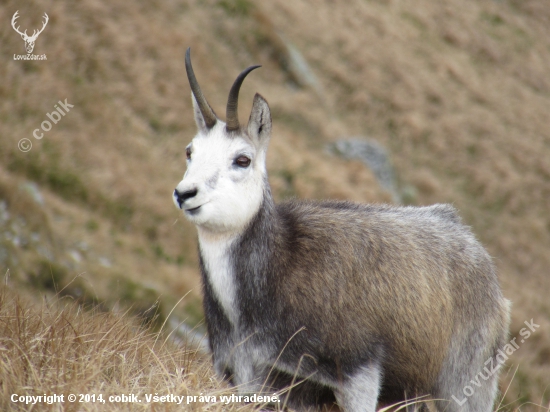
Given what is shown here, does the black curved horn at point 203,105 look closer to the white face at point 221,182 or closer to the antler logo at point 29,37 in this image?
the white face at point 221,182

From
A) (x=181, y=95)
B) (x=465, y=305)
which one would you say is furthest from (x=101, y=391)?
(x=181, y=95)

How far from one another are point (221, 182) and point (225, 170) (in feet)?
0.59

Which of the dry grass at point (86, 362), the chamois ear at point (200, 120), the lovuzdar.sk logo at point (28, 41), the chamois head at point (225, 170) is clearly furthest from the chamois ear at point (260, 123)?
the lovuzdar.sk logo at point (28, 41)

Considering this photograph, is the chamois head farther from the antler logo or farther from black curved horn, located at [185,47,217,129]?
the antler logo

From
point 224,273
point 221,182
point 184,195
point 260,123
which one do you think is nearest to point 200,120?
point 260,123

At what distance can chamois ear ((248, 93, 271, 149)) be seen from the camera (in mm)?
5902

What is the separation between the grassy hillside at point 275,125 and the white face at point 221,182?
142 inches

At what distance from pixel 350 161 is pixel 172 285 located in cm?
1093

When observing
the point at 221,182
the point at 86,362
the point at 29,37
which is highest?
the point at 29,37

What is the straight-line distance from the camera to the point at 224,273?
5.62 m

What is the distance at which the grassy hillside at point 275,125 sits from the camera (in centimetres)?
1527

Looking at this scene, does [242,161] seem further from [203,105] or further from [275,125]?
[275,125]

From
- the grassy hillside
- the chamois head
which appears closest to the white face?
the chamois head

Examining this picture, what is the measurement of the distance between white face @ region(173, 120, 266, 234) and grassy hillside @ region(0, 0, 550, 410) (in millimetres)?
3603
